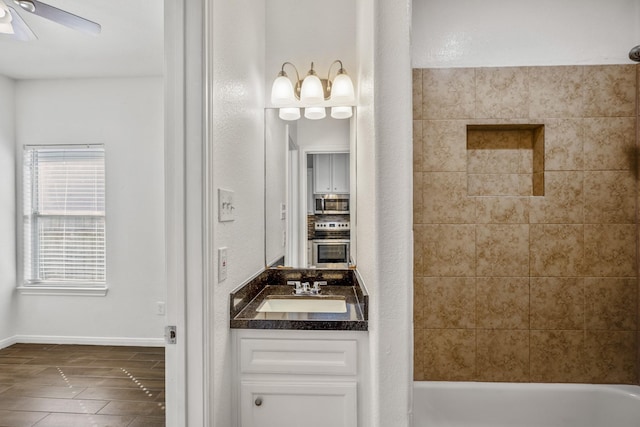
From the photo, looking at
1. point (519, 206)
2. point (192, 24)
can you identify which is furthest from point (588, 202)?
point (192, 24)

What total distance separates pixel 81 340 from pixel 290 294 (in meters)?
2.64

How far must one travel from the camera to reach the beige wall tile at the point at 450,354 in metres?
2.17

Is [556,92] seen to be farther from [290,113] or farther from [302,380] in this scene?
[302,380]

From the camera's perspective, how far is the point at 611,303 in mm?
2090

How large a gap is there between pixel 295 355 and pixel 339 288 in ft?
2.21

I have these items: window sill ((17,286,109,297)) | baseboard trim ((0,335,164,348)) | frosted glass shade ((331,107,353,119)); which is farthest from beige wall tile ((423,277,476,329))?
window sill ((17,286,109,297))

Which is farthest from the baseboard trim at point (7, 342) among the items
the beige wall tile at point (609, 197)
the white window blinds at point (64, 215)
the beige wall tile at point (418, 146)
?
the beige wall tile at point (609, 197)

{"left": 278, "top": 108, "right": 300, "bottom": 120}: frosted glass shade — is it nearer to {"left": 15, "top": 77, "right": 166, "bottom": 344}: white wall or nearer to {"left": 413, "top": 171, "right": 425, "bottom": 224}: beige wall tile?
{"left": 413, "top": 171, "right": 425, "bottom": 224}: beige wall tile

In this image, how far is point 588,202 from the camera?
2090mm

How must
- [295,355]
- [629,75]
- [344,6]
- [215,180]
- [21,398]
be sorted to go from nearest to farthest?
[215,180] < [295,355] < [629,75] < [344,6] < [21,398]

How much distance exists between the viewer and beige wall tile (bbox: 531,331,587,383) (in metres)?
2.12

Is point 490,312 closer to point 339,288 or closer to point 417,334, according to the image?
point 417,334

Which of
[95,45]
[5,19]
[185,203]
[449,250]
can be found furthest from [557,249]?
[95,45]

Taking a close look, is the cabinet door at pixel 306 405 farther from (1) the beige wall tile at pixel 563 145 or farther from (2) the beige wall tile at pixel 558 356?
(1) the beige wall tile at pixel 563 145
